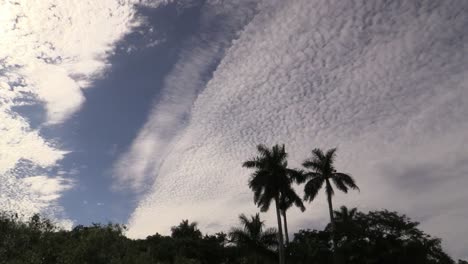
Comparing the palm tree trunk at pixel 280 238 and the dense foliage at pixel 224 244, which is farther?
the palm tree trunk at pixel 280 238

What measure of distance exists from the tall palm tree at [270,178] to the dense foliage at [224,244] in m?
4.66

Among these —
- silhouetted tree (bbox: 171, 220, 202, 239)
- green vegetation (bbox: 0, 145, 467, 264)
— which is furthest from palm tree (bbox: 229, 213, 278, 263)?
silhouetted tree (bbox: 171, 220, 202, 239)

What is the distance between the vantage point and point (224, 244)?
78.6 m

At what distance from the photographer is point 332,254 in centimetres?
6212

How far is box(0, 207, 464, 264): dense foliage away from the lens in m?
24.9

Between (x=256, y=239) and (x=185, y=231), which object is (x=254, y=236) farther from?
(x=185, y=231)

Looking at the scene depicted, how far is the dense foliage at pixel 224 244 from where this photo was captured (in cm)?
2486

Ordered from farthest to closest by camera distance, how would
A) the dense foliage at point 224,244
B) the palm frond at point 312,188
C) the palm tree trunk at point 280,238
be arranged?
the palm frond at point 312,188, the palm tree trunk at point 280,238, the dense foliage at point 224,244

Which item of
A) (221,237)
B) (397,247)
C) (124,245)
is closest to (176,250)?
(221,237)

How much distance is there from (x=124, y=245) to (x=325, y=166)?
3650 cm

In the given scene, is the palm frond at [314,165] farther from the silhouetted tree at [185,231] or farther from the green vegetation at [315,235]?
Answer: the silhouetted tree at [185,231]

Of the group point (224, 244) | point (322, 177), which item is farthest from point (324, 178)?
point (224, 244)

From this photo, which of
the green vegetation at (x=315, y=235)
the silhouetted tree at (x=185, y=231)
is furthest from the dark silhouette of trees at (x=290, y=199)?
the silhouetted tree at (x=185, y=231)

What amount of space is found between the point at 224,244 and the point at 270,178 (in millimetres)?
30046
